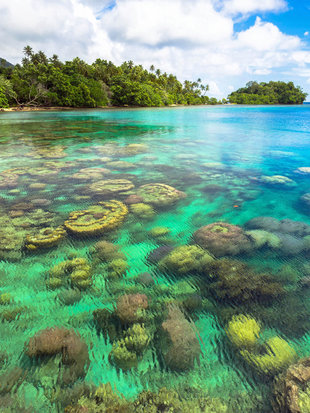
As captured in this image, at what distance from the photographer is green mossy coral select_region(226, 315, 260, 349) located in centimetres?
218

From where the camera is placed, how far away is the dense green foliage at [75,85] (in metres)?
49.3

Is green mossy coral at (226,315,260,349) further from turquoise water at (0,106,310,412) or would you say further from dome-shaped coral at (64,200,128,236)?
dome-shaped coral at (64,200,128,236)

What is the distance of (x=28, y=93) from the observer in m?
49.5

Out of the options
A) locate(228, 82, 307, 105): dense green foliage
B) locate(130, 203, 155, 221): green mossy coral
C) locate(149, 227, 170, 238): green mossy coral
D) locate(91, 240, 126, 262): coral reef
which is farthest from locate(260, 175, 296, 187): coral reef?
locate(228, 82, 307, 105): dense green foliage

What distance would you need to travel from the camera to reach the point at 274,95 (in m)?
114

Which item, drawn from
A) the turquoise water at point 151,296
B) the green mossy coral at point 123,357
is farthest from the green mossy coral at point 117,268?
the green mossy coral at point 123,357

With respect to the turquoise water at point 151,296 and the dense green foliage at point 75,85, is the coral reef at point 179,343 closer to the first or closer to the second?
the turquoise water at point 151,296

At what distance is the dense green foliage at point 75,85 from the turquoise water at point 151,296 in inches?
1945

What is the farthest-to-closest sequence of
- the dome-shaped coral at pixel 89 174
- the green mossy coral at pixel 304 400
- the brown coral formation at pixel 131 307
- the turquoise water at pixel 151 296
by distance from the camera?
the dome-shaped coral at pixel 89 174
the brown coral formation at pixel 131 307
the turquoise water at pixel 151 296
the green mossy coral at pixel 304 400

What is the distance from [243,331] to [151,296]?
1035 millimetres

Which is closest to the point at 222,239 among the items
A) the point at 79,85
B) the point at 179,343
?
the point at 179,343

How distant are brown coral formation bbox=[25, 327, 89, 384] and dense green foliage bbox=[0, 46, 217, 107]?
51504 mm

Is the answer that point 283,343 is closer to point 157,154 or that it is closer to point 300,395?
point 300,395

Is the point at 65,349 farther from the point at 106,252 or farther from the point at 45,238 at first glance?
the point at 45,238
